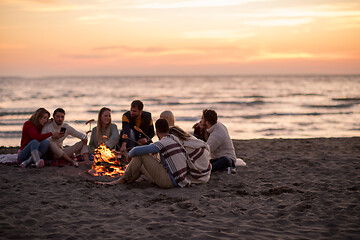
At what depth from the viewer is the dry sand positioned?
14.5ft

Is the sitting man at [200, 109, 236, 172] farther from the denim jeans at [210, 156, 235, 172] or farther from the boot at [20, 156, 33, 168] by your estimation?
the boot at [20, 156, 33, 168]

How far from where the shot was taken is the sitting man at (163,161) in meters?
5.99

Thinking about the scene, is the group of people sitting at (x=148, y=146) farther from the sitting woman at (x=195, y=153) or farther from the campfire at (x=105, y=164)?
the campfire at (x=105, y=164)

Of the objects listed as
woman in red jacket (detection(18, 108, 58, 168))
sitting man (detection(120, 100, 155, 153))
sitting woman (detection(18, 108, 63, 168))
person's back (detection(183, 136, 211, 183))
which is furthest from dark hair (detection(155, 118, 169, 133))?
woman in red jacket (detection(18, 108, 58, 168))

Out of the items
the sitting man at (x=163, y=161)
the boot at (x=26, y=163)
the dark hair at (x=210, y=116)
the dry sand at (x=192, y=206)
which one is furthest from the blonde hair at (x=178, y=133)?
the boot at (x=26, y=163)

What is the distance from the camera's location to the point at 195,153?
6328mm

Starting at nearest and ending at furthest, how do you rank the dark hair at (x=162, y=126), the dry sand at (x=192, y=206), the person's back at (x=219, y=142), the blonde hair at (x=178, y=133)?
the dry sand at (x=192, y=206) < the dark hair at (x=162, y=126) < the blonde hair at (x=178, y=133) < the person's back at (x=219, y=142)

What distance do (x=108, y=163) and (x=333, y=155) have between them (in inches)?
227

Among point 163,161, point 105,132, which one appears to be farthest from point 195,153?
point 105,132

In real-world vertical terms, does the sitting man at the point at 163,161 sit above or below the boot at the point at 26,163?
above

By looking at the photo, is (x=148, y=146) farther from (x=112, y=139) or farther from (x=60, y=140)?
(x=60, y=140)

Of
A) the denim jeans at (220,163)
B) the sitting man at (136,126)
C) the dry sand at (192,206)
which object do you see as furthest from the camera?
the sitting man at (136,126)

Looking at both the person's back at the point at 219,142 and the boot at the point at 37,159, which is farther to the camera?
the boot at the point at 37,159

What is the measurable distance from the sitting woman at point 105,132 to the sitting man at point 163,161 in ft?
5.69
